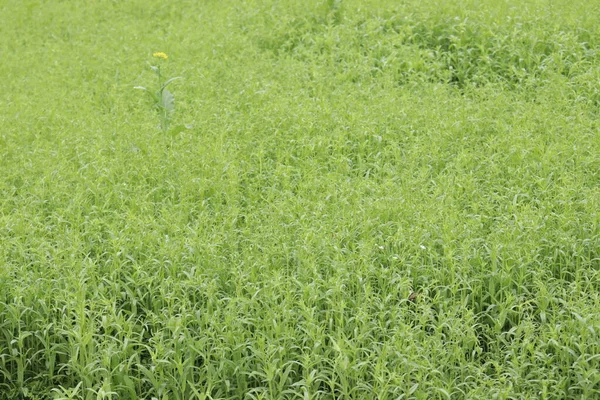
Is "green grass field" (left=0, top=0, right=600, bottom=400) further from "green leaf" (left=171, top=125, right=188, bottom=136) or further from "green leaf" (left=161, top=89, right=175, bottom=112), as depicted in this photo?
"green leaf" (left=161, top=89, right=175, bottom=112)

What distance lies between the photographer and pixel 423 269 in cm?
465

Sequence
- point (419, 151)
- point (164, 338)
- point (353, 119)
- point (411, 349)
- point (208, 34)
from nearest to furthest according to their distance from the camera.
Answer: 1. point (411, 349)
2. point (164, 338)
3. point (419, 151)
4. point (353, 119)
5. point (208, 34)

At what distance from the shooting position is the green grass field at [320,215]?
13.3 feet

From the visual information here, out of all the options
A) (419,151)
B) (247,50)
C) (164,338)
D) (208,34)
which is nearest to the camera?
(164,338)

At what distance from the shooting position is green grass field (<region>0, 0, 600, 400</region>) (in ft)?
13.3

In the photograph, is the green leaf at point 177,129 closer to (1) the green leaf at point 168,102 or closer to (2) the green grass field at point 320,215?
(2) the green grass field at point 320,215

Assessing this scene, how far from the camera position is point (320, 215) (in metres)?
5.19

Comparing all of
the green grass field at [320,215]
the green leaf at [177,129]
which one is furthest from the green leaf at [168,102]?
the green leaf at [177,129]

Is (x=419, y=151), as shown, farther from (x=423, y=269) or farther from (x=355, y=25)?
(x=355, y=25)

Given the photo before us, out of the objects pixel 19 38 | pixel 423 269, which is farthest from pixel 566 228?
pixel 19 38

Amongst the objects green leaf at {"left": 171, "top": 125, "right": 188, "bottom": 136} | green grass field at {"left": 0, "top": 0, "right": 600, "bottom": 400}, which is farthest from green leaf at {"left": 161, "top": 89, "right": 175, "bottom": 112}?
green leaf at {"left": 171, "top": 125, "right": 188, "bottom": 136}

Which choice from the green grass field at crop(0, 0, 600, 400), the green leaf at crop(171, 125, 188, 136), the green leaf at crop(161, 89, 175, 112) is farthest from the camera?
the green leaf at crop(161, 89, 175, 112)

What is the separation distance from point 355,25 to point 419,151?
3.24m

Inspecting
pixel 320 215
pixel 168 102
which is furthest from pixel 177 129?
pixel 320 215
